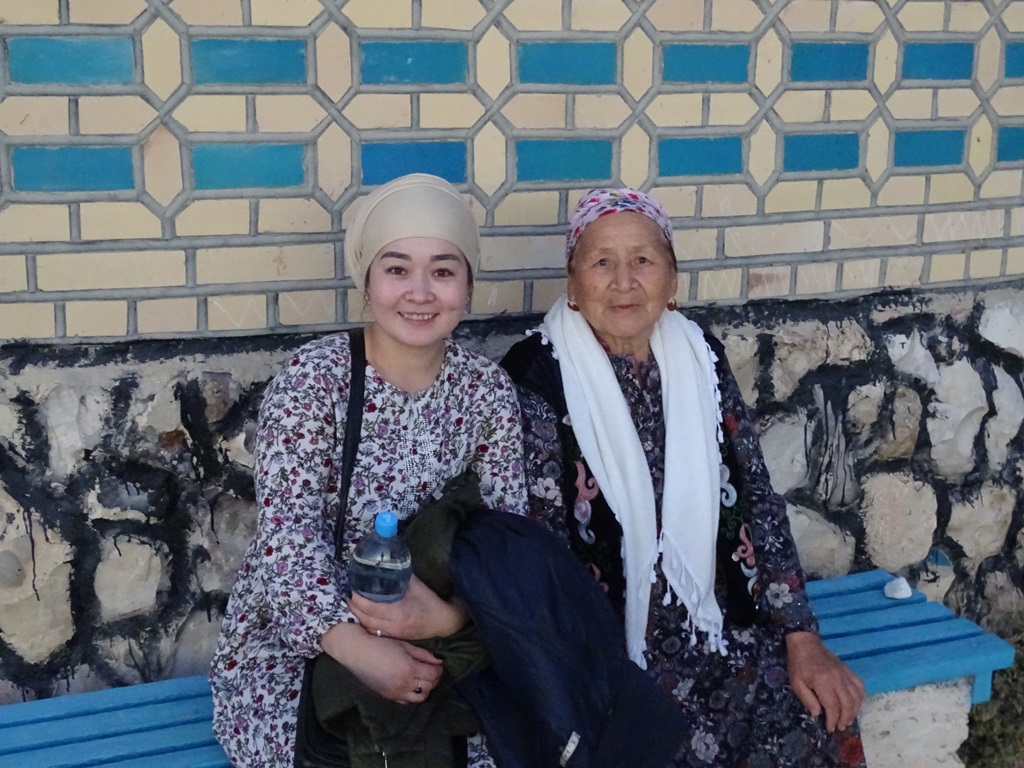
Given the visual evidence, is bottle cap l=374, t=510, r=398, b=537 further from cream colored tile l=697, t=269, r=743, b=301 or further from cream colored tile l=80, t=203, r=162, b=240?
cream colored tile l=697, t=269, r=743, b=301

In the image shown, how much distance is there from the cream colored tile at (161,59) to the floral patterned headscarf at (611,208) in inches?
37.3

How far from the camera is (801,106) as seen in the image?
10.8ft

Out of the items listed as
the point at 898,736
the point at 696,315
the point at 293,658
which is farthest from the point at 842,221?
the point at 293,658

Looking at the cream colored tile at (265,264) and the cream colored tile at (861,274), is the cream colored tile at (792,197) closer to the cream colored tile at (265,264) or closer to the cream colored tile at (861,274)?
the cream colored tile at (861,274)

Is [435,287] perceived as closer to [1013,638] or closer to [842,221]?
[842,221]

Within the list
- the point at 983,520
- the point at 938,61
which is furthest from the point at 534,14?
the point at 983,520

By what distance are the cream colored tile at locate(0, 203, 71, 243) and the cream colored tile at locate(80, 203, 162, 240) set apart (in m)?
0.04

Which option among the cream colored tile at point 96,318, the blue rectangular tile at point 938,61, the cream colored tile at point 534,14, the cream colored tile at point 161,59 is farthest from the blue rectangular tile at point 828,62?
the cream colored tile at point 96,318

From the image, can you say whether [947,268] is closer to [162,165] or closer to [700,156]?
[700,156]

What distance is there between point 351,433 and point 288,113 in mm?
816

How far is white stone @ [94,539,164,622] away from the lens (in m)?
2.78

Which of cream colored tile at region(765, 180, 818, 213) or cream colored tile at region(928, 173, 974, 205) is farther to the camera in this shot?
cream colored tile at region(928, 173, 974, 205)

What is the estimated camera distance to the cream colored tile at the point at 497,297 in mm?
3043

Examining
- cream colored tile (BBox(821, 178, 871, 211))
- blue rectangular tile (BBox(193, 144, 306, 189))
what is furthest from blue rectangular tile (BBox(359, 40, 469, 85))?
cream colored tile (BBox(821, 178, 871, 211))
